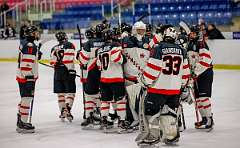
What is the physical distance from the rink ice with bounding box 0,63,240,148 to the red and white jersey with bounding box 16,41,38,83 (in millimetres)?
807

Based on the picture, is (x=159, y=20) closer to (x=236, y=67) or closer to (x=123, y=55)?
(x=236, y=67)

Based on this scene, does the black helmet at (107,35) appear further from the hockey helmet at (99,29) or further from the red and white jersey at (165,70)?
the red and white jersey at (165,70)

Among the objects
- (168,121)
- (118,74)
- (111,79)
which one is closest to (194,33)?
(118,74)

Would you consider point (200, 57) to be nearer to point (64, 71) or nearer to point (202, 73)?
point (202, 73)

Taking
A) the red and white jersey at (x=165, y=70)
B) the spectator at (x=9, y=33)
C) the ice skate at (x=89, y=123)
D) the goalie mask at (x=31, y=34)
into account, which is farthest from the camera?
the spectator at (x=9, y=33)

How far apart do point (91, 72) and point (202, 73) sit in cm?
153

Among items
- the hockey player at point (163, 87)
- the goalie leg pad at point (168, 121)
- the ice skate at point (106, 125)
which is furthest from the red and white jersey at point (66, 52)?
the goalie leg pad at point (168, 121)

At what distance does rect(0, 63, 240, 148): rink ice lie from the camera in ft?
23.1

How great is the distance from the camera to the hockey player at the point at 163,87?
6324mm

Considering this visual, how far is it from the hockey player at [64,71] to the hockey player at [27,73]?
2.31ft

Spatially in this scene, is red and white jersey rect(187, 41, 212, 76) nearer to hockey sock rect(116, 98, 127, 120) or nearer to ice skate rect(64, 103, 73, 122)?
hockey sock rect(116, 98, 127, 120)

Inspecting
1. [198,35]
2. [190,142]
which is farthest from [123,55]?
[190,142]

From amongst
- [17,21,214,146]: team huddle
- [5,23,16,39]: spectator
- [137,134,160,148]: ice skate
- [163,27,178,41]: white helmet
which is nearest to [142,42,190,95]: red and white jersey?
[163,27,178,41]: white helmet

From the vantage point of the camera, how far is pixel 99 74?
317 inches
